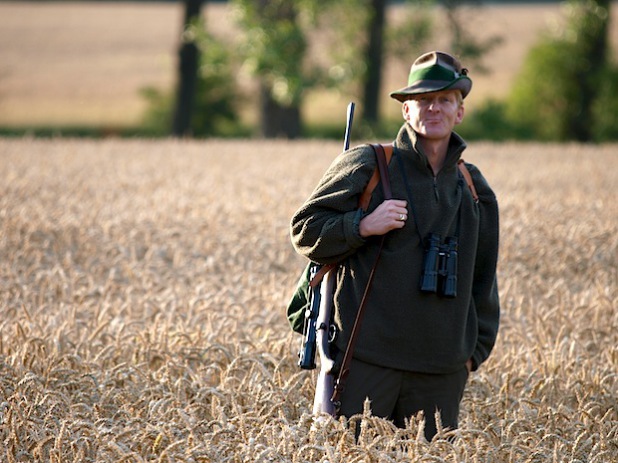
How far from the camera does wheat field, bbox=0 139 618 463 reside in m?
5.00

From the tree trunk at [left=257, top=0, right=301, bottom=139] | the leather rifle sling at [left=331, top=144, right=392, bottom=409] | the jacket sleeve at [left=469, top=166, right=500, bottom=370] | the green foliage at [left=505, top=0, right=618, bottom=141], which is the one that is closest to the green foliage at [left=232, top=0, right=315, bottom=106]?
the tree trunk at [left=257, top=0, right=301, bottom=139]

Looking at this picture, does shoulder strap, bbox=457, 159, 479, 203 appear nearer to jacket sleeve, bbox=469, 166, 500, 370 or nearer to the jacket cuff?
jacket sleeve, bbox=469, 166, 500, 370

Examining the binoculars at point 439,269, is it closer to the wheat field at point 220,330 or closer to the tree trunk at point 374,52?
the wheat field at point 220,330

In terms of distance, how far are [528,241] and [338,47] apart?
20683 millimetres

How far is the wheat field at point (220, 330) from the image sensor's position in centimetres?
500

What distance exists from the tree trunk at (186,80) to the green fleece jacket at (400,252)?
2597 centimetres

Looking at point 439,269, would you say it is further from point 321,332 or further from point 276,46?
point 276,46

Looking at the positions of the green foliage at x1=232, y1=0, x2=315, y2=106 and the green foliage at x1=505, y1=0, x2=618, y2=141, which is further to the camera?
the green foliage at x1=505, y1=0, x2=618, y2=141

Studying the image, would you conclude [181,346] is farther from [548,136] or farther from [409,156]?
[548,136]

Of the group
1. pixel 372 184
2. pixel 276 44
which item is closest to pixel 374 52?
pixel 276 44

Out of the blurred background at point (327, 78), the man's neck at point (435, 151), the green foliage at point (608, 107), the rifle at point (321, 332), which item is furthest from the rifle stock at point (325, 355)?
the green foliage at point (608, 107)

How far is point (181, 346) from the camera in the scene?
268 inches

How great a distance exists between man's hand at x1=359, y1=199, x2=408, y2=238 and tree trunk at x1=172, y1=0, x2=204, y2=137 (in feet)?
85.9

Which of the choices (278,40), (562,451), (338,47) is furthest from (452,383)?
(338,47)
